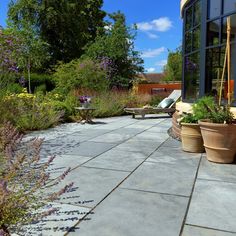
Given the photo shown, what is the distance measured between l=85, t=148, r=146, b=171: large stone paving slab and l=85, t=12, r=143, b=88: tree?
12.4 metres

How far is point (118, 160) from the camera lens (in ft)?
17.6

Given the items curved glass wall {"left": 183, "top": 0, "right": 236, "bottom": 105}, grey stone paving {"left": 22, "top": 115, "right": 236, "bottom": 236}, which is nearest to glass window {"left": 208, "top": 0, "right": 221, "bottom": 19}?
curved glass wall {"left": 183, "top": 0, "right": 236, "bottom": 105}

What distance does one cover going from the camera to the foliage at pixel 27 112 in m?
7.83

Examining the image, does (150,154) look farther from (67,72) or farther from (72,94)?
(67,72)

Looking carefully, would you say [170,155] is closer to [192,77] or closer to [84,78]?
[192,77]

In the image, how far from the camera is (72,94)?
1262 cm

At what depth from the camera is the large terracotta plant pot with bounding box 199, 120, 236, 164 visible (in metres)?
4.93

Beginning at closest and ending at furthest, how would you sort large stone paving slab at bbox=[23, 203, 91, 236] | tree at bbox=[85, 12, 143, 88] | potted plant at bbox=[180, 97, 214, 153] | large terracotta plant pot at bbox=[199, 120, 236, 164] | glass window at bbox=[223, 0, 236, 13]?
large stone paving slab at bbox=[23, 203, 91, 236], large terracotta plant pot at bbox=[199, 120, 236, 164], potted plant at bbox=[180, 97, 214, 153], glass window at bbox=[223, 0, 236, 13], tree at bbox=[85, 12, 143, 88]

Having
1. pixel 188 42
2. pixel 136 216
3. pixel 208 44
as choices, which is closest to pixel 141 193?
pixel 136 216

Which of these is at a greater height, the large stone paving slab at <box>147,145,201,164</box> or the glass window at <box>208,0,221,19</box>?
the glass window at <box>208,0,221,19</box>

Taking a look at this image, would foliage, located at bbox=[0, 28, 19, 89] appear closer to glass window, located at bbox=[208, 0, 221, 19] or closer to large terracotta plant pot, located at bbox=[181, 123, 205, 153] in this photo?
large terracotta plant pot, located at bbox=[181, 123, 205, 153]

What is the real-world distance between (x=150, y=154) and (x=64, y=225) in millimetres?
3165

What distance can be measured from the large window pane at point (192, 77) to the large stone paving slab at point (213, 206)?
3901mm

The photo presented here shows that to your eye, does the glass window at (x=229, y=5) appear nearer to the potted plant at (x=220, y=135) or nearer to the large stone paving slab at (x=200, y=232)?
the potted plant at (x=220, y=135)
